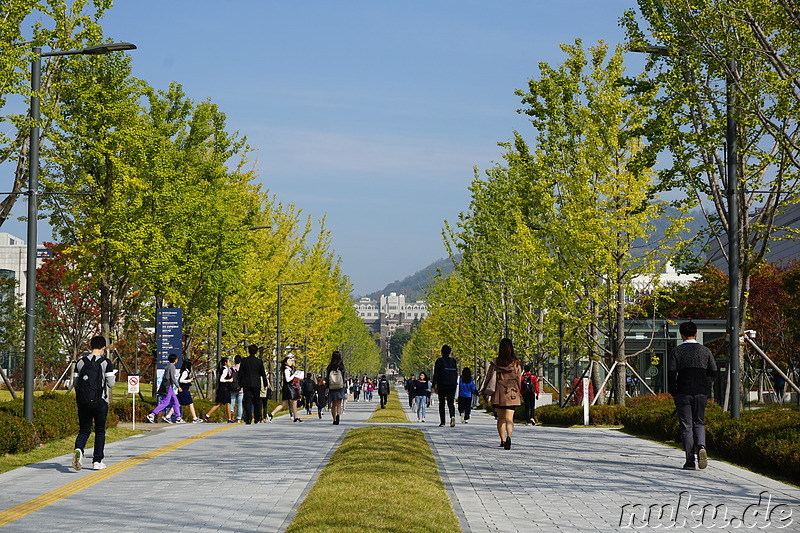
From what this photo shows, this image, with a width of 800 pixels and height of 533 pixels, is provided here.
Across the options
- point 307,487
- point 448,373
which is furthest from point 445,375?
point 307,487

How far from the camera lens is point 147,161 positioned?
30.1 meters

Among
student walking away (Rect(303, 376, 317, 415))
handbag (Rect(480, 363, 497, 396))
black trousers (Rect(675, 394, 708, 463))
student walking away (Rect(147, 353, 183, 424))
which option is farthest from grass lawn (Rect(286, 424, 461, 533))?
student walking away (Rect(303, 376, 317, 415))

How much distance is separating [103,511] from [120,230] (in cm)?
1918

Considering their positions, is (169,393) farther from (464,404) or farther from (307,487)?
(307,487)

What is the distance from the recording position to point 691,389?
1405cm

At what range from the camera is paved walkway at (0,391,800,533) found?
9.29 m

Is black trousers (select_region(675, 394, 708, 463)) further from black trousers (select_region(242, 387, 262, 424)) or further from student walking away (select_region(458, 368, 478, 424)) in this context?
student walking away (select_region(458, 368, 478, 424))

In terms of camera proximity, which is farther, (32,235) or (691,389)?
(32,235)

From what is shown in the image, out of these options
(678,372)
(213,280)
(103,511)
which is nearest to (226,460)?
(103,511)

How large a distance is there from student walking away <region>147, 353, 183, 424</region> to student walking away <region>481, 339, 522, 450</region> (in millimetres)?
11285

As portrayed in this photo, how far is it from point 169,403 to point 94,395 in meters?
13.2

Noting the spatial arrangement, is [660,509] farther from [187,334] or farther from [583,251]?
[187,334]

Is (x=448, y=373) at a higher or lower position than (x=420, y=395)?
higher

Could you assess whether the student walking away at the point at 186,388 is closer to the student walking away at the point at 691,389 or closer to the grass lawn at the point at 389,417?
the grass lawn at the point at 389,417
